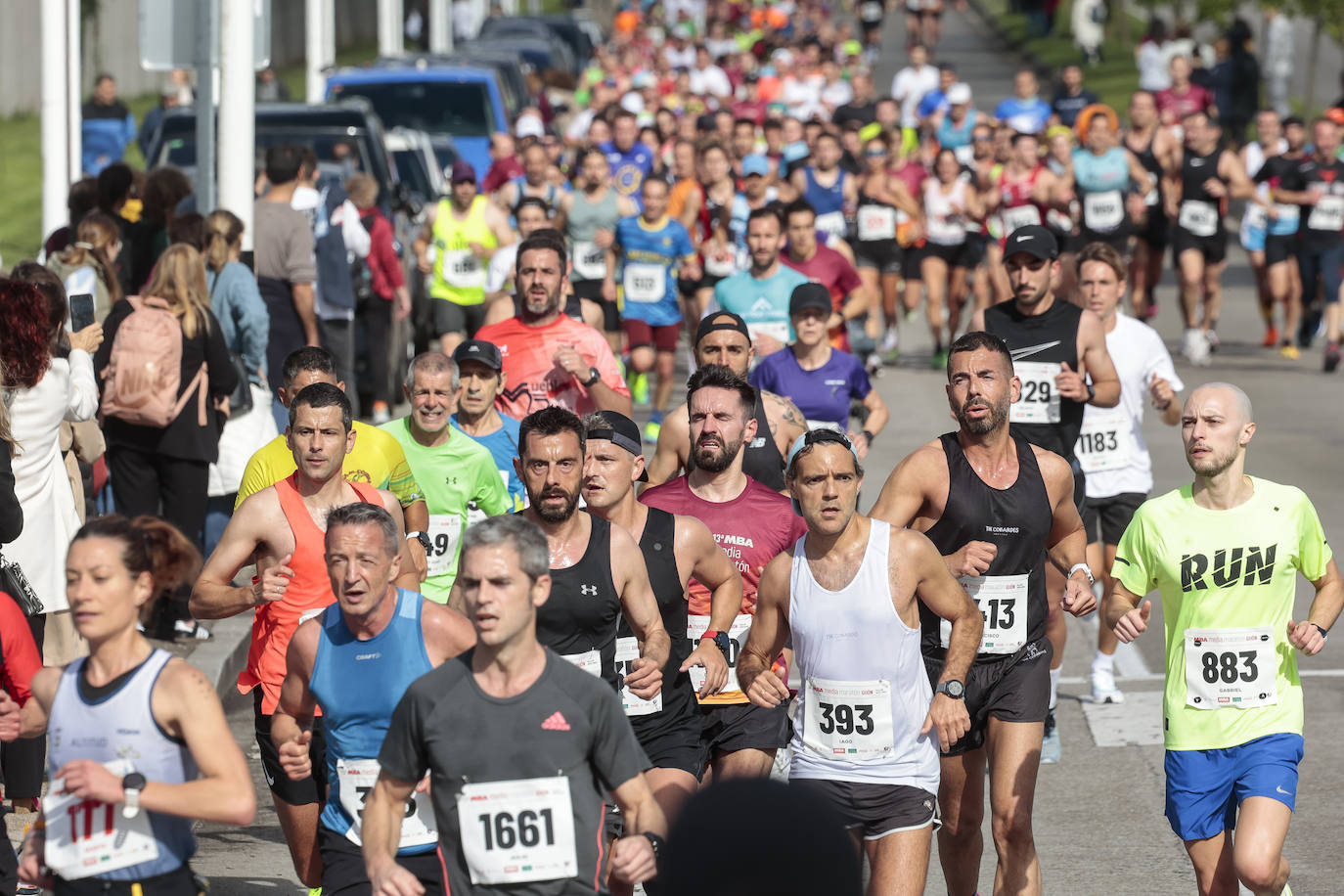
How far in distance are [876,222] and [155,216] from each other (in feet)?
26.0

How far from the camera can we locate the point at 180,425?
1000 centimetres

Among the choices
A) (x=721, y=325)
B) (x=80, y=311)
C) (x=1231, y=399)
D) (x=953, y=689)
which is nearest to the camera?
(x=953, y=689)

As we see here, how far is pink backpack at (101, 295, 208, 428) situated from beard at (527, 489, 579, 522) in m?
3.77

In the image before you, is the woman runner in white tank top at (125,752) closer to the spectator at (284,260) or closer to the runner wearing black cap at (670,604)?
the runner wearing black cap at (670,604)

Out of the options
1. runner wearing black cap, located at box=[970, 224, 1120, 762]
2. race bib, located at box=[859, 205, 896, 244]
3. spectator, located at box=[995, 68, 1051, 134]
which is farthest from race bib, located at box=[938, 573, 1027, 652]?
spectator, located at box=[995, 68, 1051, 134]

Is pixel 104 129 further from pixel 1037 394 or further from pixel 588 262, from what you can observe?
pixel 1037 394

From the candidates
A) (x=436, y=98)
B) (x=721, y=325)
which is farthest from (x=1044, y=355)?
(x=436, y=98)

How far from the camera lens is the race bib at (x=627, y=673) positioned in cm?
666

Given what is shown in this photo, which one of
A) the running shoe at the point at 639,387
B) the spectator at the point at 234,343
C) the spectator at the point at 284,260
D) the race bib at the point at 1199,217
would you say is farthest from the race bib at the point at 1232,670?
the race bib at the point at 1199,217

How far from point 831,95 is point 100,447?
23517mm

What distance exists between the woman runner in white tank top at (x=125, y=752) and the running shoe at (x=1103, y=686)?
559 centimetres

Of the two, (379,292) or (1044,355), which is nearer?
(1044,355)

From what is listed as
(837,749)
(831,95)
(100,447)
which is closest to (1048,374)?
(837,749)

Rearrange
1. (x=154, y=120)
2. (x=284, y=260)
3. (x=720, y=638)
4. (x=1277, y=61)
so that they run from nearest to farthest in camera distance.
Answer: (x=720, y=638) → (x=284, y=260) → (x=154, y=120) → (x=1277, y=61)
